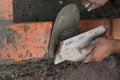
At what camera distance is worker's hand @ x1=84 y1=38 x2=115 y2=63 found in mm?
2096

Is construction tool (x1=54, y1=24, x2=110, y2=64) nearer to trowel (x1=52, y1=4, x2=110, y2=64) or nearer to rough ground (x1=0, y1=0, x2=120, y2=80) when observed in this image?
trowel (x1=52, y1=4, x2=110, y2=64)

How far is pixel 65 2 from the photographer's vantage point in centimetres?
251

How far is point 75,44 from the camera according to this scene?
207 centimetres

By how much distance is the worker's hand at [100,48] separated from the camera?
2096mm

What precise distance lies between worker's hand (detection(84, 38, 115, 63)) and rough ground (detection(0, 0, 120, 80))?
10.3 inches

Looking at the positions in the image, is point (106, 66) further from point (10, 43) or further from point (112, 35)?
point (10, 43)

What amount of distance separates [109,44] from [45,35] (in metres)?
0.48

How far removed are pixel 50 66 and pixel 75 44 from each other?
1.10 ft

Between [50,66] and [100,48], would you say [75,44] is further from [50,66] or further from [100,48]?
[50,66]

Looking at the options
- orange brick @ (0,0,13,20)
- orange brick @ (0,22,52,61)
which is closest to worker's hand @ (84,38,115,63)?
orange brick @ (0,22,52,61)

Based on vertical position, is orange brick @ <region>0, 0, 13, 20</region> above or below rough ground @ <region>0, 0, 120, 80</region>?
above

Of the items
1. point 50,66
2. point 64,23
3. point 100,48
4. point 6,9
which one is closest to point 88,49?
point 100,48

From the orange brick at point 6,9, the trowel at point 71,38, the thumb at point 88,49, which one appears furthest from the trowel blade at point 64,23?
the orange brick at point 6,9

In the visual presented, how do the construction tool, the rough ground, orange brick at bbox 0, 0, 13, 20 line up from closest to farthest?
1. orange brick at bbox 0, 0, 13, 20
2. the construction tool
3. the rough ground
